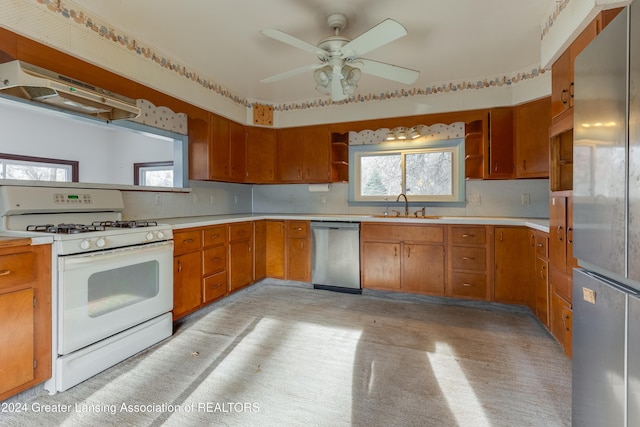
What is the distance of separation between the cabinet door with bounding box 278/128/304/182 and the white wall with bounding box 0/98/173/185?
1.51m

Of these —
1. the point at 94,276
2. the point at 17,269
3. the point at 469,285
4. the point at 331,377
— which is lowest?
the point at 331,377

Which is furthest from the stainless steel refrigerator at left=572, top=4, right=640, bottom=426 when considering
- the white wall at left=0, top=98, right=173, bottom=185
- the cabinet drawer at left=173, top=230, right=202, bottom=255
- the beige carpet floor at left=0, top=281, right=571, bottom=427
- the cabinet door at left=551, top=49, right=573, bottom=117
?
the white wall at left=0, top=98, right=173, bottom=185

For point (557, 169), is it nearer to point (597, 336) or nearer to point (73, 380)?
point (597, 336)

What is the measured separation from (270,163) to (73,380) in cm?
311

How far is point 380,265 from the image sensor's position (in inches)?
141

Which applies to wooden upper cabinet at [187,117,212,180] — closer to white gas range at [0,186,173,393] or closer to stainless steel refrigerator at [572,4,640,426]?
white gas range at [0,186,173,393]

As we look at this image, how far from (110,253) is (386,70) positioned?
7.61 ft

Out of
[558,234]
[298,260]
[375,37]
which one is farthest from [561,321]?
[298,260]

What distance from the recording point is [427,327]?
8.86 ft

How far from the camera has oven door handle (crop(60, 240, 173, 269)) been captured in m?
1.80

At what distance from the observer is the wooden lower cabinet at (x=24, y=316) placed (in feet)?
5.16

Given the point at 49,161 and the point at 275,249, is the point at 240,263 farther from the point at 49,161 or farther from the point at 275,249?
the point at 49,161

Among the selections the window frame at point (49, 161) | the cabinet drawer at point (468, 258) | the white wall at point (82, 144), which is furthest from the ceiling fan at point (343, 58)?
the window frame at point (49, 161)

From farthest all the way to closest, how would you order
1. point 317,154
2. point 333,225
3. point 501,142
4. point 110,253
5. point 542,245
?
point 317,154 < point 333,225 < point 501,142 < point 542,245 < point 110,253
